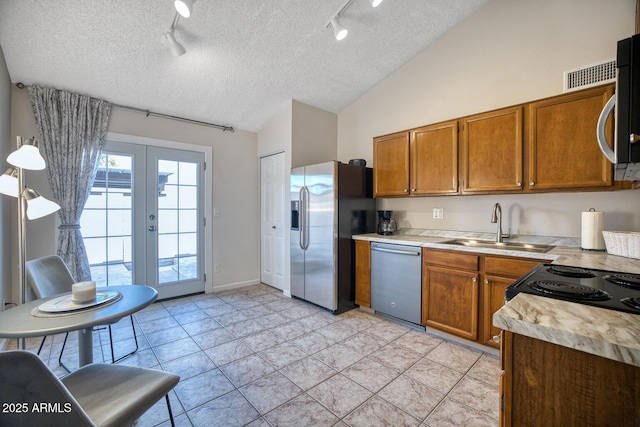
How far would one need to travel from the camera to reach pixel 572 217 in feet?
7.95

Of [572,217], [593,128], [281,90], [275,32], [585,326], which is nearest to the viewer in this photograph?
[585,326]

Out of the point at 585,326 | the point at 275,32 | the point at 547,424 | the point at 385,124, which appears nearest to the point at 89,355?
the point at 547,424

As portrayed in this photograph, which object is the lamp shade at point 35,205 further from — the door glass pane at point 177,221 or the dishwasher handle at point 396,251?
the dishwasher handle at point 396,251

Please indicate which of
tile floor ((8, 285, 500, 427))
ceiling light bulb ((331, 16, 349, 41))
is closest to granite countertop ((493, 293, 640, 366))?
tile floor ((8, 285, 500, 427))

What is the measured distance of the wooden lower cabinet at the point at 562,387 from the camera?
64 cm

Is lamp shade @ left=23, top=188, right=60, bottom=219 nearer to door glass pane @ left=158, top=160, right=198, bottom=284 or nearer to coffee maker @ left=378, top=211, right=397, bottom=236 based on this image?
door glass pane @ left=158, top=160, right=198, bottom=284

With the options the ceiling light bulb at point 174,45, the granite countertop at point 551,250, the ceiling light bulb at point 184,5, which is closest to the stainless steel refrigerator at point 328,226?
the granite countertop at point 551,250

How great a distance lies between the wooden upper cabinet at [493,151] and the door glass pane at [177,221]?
3440 millimetres

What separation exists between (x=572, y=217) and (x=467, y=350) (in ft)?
4.84

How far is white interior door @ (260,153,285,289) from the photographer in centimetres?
410

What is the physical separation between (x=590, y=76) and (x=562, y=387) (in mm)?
2620

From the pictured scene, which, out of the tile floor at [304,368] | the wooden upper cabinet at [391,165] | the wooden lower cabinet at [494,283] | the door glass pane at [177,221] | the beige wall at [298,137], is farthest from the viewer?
the beige wall at [298,137]

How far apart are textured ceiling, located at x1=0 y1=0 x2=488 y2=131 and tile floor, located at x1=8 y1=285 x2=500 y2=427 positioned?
2617 mm

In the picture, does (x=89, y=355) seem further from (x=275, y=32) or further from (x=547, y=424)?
(x=275, y=32)
